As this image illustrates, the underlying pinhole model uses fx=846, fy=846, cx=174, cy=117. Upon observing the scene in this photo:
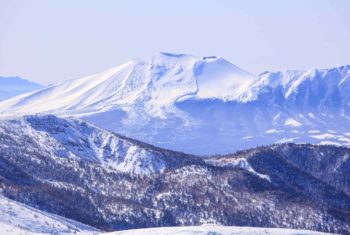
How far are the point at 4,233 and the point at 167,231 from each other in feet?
90.8

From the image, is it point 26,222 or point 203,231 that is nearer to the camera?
point 203,231

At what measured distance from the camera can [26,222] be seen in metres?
167

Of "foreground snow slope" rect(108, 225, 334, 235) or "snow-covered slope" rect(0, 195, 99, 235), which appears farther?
"snow-covered slope" rect(0, 195, 99, 235)

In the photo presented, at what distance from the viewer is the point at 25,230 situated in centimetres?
15088

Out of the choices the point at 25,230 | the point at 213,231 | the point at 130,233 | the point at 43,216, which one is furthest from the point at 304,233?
the point at 43,216

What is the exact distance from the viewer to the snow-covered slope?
492 ft

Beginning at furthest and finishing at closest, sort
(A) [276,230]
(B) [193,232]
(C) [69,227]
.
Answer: (C) [69,227]
(A) [276,230]
(B) [193,232]

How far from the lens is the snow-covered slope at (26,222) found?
150 metres

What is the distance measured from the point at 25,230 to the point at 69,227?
2081 cm

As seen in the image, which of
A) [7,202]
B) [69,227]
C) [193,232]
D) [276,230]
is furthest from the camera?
[7,202]

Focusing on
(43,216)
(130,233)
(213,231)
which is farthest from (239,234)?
(43,216)

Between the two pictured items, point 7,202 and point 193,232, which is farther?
point 7,202

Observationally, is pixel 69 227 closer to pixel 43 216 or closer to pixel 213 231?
pixel 43 216

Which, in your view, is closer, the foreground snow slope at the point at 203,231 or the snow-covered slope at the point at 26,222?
the foreground snow slope at the point at 203,231
